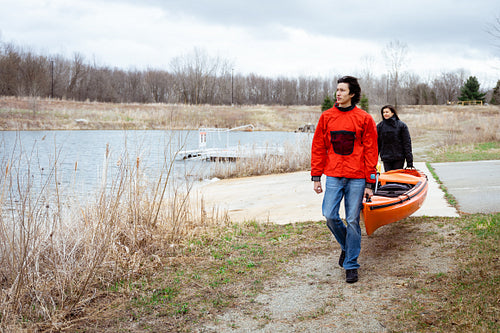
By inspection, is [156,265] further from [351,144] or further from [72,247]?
[351,144]

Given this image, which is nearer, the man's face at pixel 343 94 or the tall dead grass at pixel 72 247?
the tall dead grass at pixel 72 247

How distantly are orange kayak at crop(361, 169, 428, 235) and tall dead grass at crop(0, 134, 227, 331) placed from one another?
8.08ft

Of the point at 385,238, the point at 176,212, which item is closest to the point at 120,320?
the point at 176,212

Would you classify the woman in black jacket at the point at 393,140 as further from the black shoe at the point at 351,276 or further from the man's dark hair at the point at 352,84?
the black shoe at the point at 351,276

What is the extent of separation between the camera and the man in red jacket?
4.03 meters

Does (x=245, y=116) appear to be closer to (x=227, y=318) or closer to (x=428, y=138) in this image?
(x=428, y=138)

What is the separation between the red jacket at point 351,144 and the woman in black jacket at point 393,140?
2878 millimetres

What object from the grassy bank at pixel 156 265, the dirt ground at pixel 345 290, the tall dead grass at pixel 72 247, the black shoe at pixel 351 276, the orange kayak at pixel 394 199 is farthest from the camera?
the orange kayak at pixel 394 199

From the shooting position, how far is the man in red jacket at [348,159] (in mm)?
4031

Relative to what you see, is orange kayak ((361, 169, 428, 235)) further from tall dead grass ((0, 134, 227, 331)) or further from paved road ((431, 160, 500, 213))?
tall dead grass ((0, 134, 227, 331))

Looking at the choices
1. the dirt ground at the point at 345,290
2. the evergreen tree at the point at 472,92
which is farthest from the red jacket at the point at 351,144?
the evergreen tree at the point at 472,92

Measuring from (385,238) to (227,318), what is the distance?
9.43 ft

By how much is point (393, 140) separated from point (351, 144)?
3186 mm

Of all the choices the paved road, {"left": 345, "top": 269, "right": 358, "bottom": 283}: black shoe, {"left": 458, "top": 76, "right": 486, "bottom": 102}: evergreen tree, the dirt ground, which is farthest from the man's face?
{"left": 458, "top": 76, "right": 486, "bottom": 102}: evergreen tree
